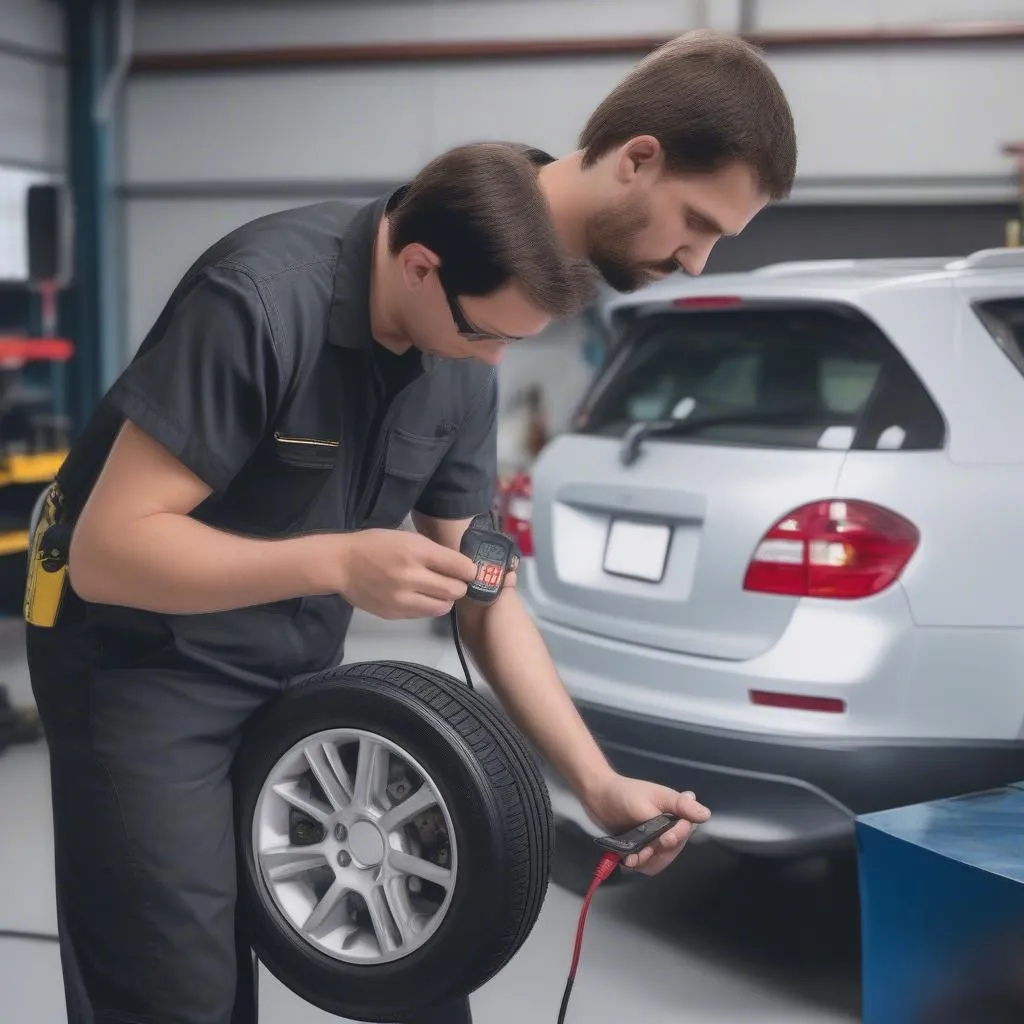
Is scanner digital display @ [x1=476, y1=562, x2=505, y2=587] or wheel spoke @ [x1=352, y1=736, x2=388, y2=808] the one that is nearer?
scanner digital display @ [x1=476, y1=562, x2=505, y2=587]

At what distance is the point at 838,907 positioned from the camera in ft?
9.53

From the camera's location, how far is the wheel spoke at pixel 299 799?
1.43 metres

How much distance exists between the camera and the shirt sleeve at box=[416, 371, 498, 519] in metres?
1.56

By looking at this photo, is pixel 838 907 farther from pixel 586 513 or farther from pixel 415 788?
pixel 415 788

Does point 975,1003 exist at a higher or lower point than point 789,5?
lower

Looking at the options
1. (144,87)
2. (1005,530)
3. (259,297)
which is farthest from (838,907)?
(144,87)

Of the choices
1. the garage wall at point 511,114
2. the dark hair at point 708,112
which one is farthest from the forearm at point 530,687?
the garage wall at point 511,114

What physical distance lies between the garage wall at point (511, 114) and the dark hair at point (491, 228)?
18.7 ft

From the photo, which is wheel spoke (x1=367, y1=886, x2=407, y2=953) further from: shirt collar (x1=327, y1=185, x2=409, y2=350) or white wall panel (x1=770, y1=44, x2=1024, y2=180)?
white wall panel (x1=770, y1=44, x2=1024, y2=180)

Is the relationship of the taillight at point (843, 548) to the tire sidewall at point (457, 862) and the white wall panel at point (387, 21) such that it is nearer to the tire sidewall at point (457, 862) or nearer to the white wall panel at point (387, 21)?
the tire sidewall at point (457, 862)

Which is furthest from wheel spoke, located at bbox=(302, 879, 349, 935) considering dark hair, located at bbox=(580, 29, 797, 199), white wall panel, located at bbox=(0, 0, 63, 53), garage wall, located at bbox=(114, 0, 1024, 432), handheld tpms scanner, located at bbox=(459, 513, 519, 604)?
white wall panel, located at bbox=(0, 0, 63, 53)

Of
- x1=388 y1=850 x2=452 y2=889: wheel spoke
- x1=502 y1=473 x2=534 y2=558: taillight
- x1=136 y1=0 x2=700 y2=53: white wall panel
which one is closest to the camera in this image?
x1=388 y1=850 x2=452 y2=889: wheel spoke

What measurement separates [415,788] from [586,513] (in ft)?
4.69

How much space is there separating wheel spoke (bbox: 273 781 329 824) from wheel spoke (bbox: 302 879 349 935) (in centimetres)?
8
